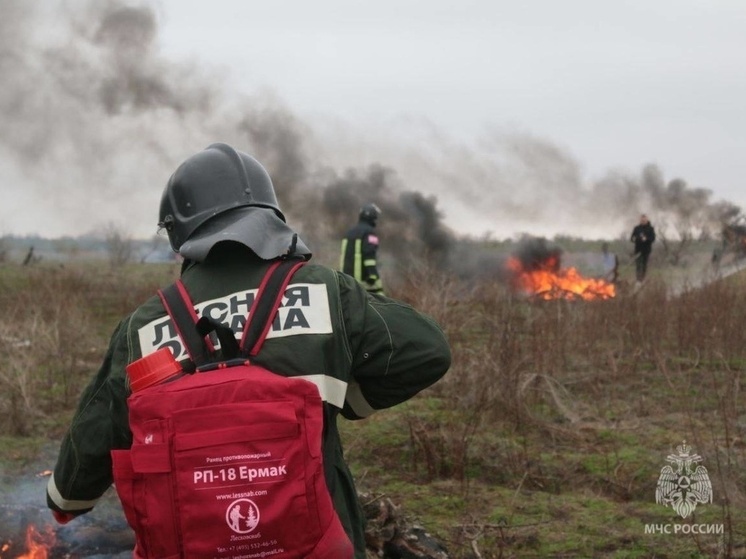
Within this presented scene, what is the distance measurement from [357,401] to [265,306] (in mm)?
465

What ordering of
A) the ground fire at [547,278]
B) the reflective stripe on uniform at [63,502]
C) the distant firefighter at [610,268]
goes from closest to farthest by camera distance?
the reflective stripe on uniform at [63,502] → the ground fire at [547,278] → the distant firefighter at [610,268]

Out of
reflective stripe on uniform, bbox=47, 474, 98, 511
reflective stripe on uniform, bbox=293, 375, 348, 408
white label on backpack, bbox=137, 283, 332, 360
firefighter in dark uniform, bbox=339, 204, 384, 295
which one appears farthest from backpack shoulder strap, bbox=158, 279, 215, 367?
firefighter in dark uniform, bbox=339, 204, 384, 295

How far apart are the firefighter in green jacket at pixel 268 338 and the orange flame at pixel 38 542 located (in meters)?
2.10

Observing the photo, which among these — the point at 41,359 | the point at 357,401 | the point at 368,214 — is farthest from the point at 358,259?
the point at 357,401

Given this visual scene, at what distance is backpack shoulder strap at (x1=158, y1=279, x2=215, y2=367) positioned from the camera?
2.06m

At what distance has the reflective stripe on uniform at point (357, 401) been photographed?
236 centimetres

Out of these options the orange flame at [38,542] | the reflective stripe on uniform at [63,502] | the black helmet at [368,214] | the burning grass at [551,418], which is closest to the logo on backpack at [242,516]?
the reflective stripe on uniform at [63,502]

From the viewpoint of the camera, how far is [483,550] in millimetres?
4500

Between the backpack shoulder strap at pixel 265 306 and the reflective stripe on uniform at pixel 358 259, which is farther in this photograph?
the reflective stripe on uniform at pixel 358 259

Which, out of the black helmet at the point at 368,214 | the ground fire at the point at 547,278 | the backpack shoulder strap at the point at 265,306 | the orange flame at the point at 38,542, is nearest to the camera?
the backpack shoulder strap at the point at 265,306

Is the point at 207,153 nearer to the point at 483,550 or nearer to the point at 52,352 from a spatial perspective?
the point at 483,550

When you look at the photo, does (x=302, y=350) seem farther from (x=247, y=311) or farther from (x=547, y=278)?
(x=547, y=278)

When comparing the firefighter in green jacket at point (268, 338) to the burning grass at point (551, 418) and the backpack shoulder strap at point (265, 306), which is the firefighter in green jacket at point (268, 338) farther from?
the burning grass at point (551, 418)

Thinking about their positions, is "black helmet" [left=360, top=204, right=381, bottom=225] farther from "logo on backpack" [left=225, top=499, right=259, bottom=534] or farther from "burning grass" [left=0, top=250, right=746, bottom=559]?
"logo on backpack" [left=225, top=499, right=259, bottom=534]
